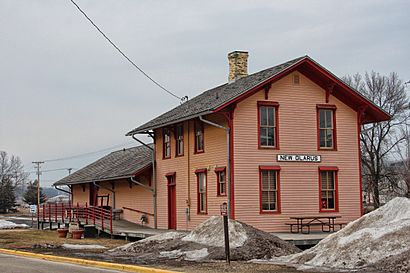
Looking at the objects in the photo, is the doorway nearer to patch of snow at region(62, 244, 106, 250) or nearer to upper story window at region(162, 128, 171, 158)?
upper story window at region(162, 128, 171, 158)

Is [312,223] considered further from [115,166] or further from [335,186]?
[115,166]

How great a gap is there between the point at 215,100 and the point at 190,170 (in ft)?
12.1

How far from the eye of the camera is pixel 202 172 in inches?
1126

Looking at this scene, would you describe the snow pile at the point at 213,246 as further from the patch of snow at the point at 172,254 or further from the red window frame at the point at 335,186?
the red window frame at the point at 335,186

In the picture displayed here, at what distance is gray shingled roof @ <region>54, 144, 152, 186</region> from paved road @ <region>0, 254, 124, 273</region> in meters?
13.8

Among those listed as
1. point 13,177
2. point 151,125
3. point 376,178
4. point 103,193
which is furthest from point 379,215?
point 13,177

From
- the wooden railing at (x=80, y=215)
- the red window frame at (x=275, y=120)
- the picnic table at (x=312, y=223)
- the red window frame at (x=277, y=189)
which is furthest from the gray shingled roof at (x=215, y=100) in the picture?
the picnic table at (x=312, y=223)

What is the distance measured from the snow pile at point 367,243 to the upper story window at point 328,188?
371 inches

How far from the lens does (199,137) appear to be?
29.2 metres

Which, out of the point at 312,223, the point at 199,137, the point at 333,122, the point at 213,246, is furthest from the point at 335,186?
the point at 213,246

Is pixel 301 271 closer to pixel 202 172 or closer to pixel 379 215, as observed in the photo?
pixel 379 215

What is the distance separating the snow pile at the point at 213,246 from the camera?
1969cm

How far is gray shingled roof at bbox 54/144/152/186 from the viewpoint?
3485 cm

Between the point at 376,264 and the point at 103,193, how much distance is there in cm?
2683
